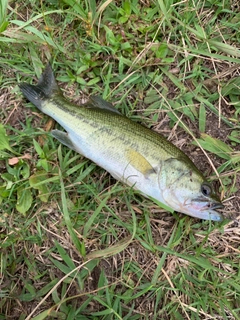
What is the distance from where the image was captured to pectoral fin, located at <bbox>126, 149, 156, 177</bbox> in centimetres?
333

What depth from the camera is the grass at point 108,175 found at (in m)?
3.48

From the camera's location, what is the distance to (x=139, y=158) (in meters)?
3.34

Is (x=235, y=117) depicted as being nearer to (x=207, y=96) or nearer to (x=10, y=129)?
(x=207, y=96)

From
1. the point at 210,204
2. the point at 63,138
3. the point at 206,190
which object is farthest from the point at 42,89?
the point at 210,204

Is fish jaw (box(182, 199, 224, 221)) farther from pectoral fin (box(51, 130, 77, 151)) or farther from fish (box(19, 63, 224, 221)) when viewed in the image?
pectoral fin (box(51, 130, 77, 151))

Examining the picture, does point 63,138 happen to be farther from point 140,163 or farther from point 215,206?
point 215,206

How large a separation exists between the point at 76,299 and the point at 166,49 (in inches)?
106

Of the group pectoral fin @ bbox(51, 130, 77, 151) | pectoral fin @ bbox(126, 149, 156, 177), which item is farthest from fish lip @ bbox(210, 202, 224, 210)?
pectoral fin @ bbox(51, 130, 77, 151)

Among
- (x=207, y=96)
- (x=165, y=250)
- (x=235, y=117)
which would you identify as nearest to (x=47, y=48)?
(x=207, y=96)

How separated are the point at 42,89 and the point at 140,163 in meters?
1.26

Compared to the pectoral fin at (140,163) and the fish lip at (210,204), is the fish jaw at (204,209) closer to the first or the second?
the fish lip at (210,204)

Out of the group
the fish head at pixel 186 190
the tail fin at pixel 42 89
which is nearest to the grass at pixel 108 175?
the tail fin at pixel 42 89

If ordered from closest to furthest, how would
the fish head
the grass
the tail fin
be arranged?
1. the fish head
2. the grass
3. the tail fin

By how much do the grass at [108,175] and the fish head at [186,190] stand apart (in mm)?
263
